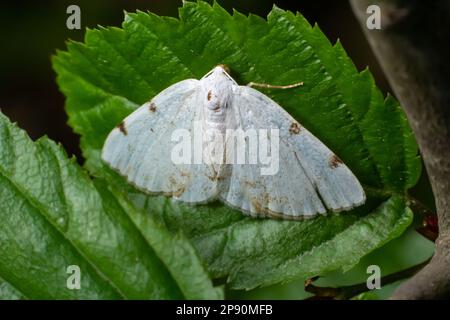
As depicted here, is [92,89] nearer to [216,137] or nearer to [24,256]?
[216,137]

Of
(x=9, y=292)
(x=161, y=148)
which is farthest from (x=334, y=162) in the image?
(x=9, y=292)

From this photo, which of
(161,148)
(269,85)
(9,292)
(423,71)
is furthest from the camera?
(161,148)

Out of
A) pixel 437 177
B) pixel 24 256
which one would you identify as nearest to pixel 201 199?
pixel 24 256

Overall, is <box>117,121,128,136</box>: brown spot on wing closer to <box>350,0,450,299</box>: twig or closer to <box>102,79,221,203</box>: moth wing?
<box>102,79,221,203</box>: moth wing

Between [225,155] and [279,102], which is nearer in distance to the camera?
[279,102]

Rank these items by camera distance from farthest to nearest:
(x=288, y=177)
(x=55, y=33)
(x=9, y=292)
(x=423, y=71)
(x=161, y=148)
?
(x=55, y=33), (x=161, y=148), (x=288, y=177), (x=9, y=292), (x=423, y=71)

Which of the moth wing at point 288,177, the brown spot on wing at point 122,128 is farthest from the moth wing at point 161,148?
the moth wing at point 288,177

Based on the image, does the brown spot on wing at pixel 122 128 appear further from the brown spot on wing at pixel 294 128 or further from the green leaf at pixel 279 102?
the brown spot on wing at pixel 294 128

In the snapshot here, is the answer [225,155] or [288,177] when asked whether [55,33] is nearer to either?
[225,155]
